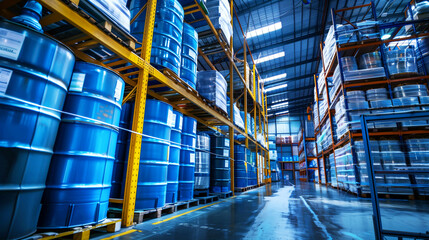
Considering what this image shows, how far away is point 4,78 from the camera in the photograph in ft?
4.87

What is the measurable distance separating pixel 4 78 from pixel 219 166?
16.8ft

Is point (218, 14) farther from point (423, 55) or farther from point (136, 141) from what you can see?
point (423, 55)

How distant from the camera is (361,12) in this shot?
13242mm

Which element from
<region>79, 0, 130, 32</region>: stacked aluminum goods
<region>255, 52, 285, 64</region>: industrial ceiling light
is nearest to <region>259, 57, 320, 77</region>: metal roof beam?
<region>255, 52, 285, 64</region>: industrial ceiling light

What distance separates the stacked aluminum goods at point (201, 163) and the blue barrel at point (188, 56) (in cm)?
146

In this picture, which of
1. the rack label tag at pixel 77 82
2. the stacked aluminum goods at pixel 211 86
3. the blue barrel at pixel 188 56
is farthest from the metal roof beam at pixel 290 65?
the rack label tag at pixel 77 82

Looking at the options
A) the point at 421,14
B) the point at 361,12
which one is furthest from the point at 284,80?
the point at 421,14

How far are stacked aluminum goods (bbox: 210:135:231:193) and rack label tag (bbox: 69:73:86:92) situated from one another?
4.35m

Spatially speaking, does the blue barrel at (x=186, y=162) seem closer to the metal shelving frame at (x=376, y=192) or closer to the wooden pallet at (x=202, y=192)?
the wooden pallet at (x=202, y=192)

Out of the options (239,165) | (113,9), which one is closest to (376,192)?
(113,9)

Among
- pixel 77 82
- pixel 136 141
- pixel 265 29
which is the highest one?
pixel 265 29

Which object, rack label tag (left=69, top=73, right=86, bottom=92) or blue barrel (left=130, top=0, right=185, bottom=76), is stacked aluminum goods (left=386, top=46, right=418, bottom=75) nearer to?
blue barrel (left=130, top=0, right=185, bottom=76)

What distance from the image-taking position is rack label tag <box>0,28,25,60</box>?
151 centimetres

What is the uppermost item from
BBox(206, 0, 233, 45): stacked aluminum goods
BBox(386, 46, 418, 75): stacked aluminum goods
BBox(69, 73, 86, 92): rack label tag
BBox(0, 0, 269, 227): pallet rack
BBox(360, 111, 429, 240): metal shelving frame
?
BBox(206, 0, 233, 45): stacked aluminum goods
